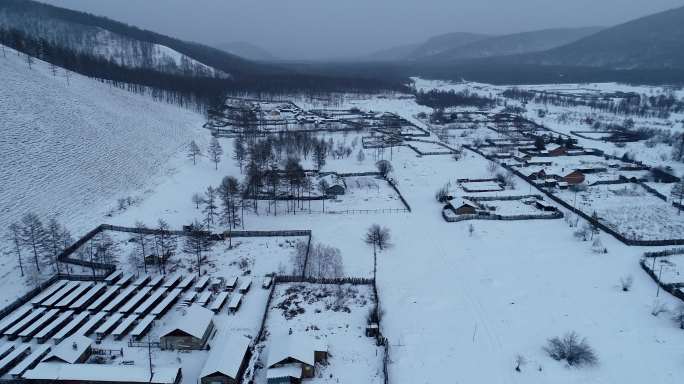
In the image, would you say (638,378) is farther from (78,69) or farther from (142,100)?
(78,69)

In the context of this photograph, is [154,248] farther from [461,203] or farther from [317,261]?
[461,203]

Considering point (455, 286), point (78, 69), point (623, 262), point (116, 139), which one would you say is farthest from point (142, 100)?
point (623, 262)

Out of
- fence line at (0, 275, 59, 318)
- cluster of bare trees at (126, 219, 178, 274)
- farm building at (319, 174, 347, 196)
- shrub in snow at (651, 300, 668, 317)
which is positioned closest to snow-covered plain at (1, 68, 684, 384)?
shrub in snow at (651, 300, 668, 317)

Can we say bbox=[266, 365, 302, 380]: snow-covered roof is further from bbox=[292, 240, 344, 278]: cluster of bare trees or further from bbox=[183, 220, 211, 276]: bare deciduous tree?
bbox=[183, 220, 211, 276]: bare deciduous tree

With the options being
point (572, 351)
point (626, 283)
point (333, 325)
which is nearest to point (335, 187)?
point (333, 325)

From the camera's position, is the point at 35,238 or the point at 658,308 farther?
the point at 35,238

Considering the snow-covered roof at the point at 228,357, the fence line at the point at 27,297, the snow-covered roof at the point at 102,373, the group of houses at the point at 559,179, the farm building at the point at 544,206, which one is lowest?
the snow-covered roof at the point at 102,373

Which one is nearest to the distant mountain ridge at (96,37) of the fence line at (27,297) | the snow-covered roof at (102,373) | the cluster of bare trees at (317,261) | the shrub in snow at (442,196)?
the shrub in snow at (442,196)

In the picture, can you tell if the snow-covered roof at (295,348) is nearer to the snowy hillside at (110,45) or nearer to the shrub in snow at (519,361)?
the shrub in snow at (519,361)
